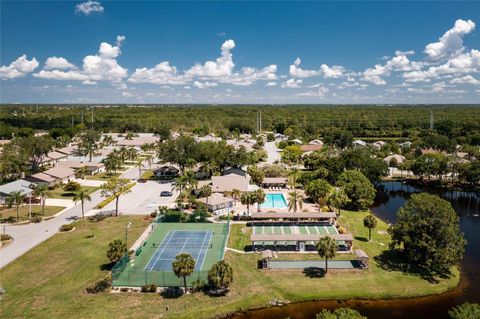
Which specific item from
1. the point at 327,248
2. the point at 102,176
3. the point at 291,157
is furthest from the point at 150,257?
the point at 291,157

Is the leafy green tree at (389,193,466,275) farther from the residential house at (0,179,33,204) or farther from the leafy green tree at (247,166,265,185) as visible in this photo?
the residential house at (0,179,33,204)

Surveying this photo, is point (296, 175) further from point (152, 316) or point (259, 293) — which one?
point (152, 316)

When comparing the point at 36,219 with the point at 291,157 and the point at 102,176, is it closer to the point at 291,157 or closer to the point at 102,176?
the point at 102,176

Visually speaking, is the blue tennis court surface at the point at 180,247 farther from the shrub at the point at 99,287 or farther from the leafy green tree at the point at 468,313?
the leafy green tree at the point at 468,313

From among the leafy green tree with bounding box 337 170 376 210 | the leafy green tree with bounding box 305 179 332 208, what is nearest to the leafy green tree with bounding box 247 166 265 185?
the leafy green tree with bounding box 305 179 332 208

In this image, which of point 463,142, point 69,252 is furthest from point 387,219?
point 463,142

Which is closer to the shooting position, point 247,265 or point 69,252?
point 247,265
